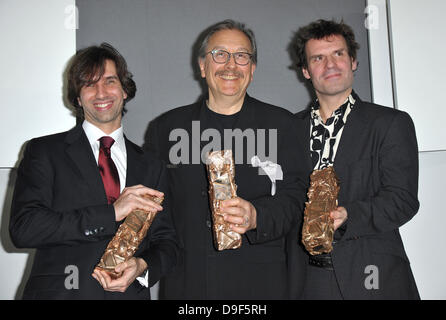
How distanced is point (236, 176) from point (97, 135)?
0.71 meters

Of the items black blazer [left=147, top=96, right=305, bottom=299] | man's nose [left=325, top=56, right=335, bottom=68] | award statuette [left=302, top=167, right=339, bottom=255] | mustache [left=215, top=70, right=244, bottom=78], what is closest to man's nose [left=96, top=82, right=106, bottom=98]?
black blazer [left=147, top=96, right=305, bottom=299]

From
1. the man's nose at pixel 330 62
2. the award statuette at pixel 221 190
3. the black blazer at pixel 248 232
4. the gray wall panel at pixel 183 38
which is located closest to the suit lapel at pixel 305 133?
the black blazer at pixel 248 232

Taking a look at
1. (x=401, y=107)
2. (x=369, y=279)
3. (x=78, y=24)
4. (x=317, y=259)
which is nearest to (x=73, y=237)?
(x=317, y=259)

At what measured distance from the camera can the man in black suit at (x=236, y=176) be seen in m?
1.93

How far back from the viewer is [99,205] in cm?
174

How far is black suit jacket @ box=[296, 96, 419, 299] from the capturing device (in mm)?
1942

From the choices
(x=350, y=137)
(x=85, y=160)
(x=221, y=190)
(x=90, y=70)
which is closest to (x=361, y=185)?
(x=350, y=137)

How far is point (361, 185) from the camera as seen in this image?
6.83 ft

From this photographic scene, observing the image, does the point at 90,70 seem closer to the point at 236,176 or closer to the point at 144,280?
the point at 236,176

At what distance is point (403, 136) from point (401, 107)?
875mm

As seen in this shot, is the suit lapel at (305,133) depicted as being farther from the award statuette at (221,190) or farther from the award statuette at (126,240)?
the award statuette at (126,240)

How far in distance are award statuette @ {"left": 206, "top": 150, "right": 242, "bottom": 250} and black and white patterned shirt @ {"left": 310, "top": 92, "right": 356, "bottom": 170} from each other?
0.63 m

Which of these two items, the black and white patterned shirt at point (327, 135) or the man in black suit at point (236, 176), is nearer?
the man in black suit at point (236, 176)
